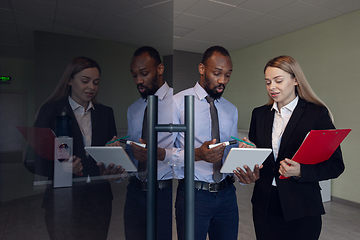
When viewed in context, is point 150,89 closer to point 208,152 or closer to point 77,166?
point 77,166

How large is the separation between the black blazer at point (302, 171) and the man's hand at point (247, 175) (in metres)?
0.04

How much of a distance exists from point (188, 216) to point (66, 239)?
15cm

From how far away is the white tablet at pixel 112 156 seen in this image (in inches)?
10.1

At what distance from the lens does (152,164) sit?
28 cm

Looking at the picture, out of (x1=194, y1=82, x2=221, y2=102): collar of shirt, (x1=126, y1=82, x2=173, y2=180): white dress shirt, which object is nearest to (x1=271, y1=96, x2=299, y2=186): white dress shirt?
(x1=194, y1=82, x2=221, y2=102): collar of shirt

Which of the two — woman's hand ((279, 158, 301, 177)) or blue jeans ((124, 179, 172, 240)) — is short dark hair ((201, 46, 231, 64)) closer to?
woman's hand ((279, 158, 301, 177))

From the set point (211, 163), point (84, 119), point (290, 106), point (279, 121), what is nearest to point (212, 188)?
point (211, 163)

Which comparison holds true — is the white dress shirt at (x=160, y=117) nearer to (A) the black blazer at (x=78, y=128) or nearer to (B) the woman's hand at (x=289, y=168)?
(A) the black blazer at (x=78, y=128)

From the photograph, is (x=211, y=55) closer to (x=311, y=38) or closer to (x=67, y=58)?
(x=67, y=58)

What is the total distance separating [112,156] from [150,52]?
16 cm

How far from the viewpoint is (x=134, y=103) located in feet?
1.00

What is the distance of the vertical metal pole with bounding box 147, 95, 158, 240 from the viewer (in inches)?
11.0

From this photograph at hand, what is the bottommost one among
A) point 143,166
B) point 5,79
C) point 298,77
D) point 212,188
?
point 212,188

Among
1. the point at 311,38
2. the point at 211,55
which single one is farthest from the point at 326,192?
the point at 211,55
